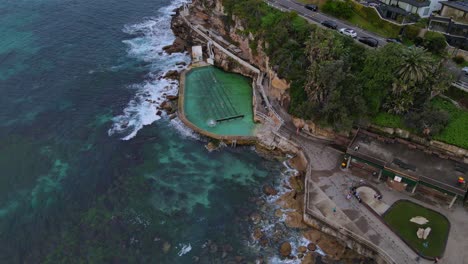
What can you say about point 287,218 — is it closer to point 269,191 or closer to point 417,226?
point 269,191

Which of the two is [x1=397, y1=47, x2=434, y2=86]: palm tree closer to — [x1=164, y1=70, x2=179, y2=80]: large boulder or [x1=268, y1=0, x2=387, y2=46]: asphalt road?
[x1=268, y1=0, x2=387, y2=46]: asphalt road

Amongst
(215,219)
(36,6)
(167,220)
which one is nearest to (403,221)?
(215,219)

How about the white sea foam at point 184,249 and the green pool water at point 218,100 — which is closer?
the white sea foam at point 184,249

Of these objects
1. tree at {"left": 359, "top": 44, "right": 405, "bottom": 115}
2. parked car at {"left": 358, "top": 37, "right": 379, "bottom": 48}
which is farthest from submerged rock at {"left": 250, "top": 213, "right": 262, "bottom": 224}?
parked car at {"left": 358, "top": 37, "right": 379, "bottom": 48}

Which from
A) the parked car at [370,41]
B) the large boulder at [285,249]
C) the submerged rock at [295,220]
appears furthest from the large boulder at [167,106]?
the parked car at [370,41]

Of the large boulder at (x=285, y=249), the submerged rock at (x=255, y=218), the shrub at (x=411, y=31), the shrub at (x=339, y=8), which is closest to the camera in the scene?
the large boulder at (x=285, y=249)

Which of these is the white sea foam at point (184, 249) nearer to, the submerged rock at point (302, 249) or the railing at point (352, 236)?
the submerged rock at point (302, 249)

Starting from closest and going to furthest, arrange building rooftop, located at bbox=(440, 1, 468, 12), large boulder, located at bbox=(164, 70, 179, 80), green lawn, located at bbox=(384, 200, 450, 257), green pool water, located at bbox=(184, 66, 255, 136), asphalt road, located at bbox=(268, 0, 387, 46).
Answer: green lawn, located at bbox=(384, 200, 450, 257) → green pool water, located at bbox=(184, 66, 255, 136) → building rooftop, located at bbox=(440, 1, 468, 12) → asphalt road, located at bbox=(268, 0, 387, 46) → large boulder, located at bbox=(164, 70, 179, 80)
